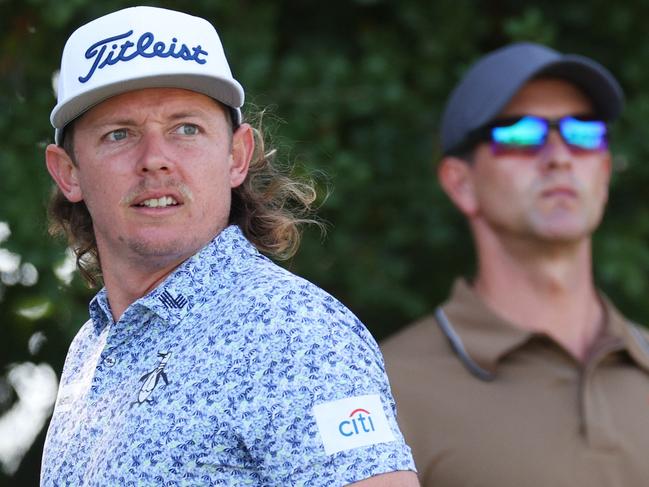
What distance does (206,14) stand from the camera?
14.4ft

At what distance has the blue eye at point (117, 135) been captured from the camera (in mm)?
2420

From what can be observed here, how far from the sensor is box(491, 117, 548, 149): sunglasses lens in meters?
3.73

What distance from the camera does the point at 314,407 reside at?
1976 mm

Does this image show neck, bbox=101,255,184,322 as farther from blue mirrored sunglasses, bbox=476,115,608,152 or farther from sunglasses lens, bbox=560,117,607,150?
sunglasses lens, bbox=560,117,607,150

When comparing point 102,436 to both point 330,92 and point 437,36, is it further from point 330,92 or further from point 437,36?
point 437,36

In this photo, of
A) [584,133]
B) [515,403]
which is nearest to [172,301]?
[515,403]

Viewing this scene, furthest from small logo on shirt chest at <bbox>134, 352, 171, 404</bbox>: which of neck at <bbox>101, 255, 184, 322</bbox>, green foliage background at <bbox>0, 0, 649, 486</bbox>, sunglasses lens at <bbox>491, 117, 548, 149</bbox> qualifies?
green foliage background at <bbox>0, 0, 649, 486</bbox>

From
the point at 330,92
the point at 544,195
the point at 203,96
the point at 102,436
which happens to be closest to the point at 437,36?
the point at 330,92

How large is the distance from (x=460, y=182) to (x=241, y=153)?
139cm

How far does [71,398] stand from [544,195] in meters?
1.61

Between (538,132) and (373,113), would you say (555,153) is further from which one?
(373,113)

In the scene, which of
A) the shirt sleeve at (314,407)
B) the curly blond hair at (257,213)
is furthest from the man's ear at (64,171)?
the shirt sleeve at (314,407)

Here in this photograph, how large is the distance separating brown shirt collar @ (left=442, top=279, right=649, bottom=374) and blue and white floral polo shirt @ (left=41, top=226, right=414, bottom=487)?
1328mm

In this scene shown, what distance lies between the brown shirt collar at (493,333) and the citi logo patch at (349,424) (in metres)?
1.48
